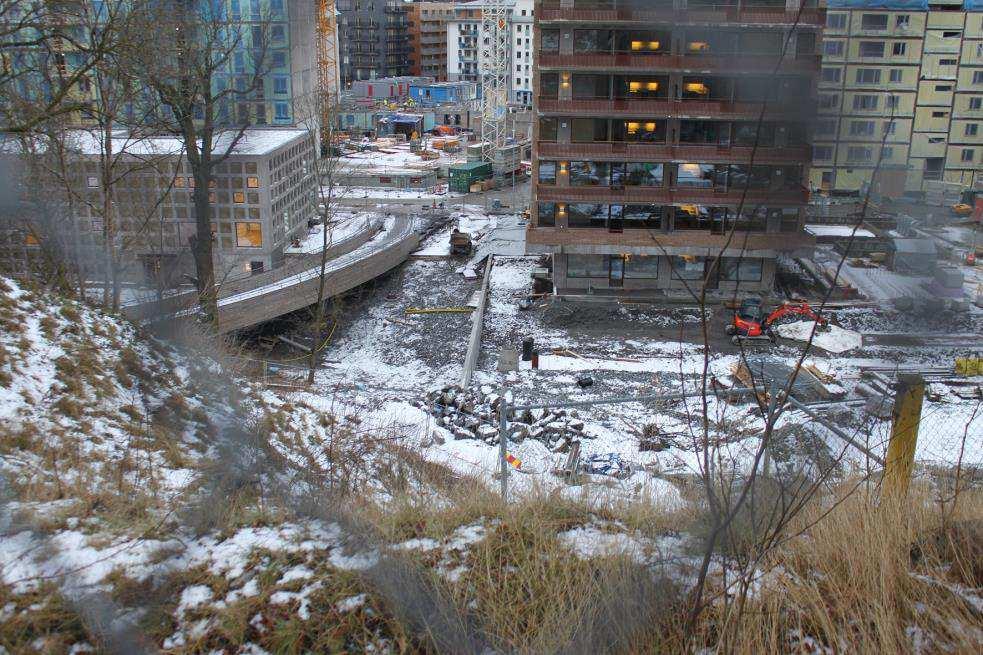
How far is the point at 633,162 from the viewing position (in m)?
11.4

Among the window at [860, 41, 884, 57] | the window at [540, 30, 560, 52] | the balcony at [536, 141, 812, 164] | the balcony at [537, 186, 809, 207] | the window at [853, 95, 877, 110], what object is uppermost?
the window at [540, 30, 560, 52]

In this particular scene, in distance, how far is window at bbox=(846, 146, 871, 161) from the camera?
1.80 meters

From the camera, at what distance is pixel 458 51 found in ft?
137

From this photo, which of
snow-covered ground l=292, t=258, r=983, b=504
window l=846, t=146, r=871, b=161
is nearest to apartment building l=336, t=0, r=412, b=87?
snow-covered ground l=292, t=258, r=983, b=504

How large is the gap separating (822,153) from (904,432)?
105 centimetres

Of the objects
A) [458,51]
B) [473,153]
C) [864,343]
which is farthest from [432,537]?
[458,51]

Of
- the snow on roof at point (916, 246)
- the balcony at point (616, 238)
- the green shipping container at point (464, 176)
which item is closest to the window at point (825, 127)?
the snow on roof at point (916, 246)

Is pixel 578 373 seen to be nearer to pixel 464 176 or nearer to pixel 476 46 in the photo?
pixel 464 176

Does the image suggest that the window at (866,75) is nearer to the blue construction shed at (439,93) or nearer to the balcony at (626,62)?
the balcony at (626,62)

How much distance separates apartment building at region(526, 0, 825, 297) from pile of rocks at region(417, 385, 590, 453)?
4541mm

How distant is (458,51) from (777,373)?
3807cm

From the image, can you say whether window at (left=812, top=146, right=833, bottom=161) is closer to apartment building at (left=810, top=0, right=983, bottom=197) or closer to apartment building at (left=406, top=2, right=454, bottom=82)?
apartment building at (left=810, top=0, right=983, bottom=197)

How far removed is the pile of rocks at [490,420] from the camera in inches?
246

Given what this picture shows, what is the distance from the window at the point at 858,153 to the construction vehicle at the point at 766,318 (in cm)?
754
